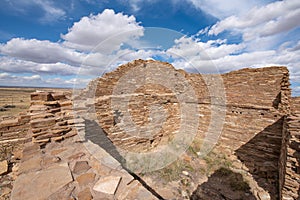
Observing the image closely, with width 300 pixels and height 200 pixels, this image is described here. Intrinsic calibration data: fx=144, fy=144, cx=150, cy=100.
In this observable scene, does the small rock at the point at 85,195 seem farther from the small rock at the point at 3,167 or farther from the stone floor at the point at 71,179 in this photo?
the small rock at the point at 3,167

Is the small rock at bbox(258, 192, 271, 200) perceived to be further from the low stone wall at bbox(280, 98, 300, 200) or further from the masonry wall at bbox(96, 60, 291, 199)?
the low stone wall at bbox(280, 98, 300, 200)

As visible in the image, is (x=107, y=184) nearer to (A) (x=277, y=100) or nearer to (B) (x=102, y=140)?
(B) (x=102, y=140)

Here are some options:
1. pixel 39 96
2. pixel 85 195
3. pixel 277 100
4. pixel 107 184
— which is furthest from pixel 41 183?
pixel 277 100

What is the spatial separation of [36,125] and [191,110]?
5.98m

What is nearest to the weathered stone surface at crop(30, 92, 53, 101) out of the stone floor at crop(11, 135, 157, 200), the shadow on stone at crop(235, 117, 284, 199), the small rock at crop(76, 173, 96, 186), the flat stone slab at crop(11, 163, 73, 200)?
the stone floor at crop(11, 135, 157, 200)

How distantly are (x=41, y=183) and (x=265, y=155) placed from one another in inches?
251

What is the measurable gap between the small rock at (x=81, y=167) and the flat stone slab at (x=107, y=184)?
1.14ft

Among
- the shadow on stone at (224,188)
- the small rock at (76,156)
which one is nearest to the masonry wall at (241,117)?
the shadow on stone at (224,188)

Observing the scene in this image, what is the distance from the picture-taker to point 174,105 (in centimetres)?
707

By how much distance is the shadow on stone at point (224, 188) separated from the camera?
3686mm

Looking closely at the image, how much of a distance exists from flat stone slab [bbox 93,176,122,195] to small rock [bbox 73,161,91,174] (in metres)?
0.35

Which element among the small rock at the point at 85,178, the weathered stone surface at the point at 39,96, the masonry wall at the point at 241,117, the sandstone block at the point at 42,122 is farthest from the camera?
the masonry wall at the point at 241,117

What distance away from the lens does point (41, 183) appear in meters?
1.73

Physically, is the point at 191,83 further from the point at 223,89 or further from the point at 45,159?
the point at 45,159
